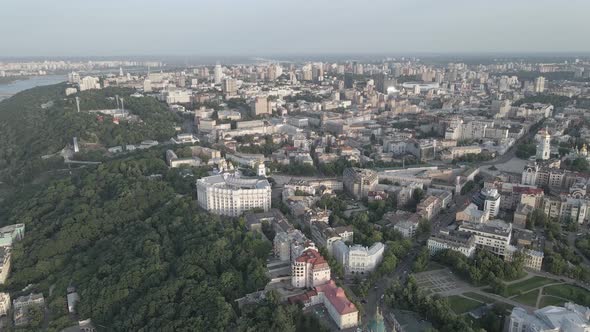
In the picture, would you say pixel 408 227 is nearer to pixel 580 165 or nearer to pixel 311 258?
pixel 311 258

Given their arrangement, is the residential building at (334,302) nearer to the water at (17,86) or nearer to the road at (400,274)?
the road at (400,274)

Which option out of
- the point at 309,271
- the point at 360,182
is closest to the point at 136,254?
the point at 309,271

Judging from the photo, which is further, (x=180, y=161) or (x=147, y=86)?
(x=147, y=86)

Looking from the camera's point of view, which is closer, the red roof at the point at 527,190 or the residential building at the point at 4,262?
the residential building at the point at 4,262

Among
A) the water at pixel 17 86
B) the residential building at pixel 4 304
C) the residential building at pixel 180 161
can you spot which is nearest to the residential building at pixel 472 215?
the residential building at pixel 180 161

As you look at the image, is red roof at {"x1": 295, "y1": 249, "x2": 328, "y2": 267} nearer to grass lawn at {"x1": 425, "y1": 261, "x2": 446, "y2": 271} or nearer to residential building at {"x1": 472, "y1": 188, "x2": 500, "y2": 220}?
grass lawn at {"x1": 425, "y1": 261, "x2": 446, "y2": 271}

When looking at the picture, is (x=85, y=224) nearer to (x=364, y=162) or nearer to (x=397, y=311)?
(x=397, y=311)
